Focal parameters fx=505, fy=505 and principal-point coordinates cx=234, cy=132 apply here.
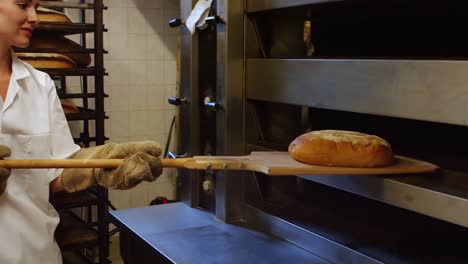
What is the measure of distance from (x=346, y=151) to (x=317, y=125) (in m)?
0.44

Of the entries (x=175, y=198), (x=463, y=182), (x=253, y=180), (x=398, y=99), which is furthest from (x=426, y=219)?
(x=175, y=198)

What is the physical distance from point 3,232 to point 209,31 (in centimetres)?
89

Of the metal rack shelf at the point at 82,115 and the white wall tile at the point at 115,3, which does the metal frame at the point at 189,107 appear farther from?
the white wall tile at the point at 115,3

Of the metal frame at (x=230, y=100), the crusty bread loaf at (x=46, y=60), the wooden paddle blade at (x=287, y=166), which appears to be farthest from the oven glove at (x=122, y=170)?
the crusty bread loaf at (x=46, y=60)

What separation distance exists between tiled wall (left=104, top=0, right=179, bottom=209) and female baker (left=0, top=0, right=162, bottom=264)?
1.72 metres

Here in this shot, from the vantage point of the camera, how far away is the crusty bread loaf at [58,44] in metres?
2.41

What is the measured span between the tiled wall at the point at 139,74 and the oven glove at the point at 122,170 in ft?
5.74

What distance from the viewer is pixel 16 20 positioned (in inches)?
56.3

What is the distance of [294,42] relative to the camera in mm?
1597

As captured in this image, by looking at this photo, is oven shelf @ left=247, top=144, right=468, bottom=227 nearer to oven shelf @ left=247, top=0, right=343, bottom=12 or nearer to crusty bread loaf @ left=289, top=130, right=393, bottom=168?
crusty bread loaf @ left=289, top=130, right=393, bottom=168

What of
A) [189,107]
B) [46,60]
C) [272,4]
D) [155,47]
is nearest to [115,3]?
[155,47]

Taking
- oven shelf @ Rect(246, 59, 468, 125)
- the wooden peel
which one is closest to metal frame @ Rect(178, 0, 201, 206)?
oven shelf @ Rect(246, 59, 468, 125)

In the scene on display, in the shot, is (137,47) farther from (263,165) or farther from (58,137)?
(263,165)

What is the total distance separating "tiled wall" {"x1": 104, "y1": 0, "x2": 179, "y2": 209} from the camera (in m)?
3.34
